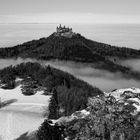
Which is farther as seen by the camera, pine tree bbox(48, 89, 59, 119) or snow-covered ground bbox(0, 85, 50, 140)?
pine tree bbox(48, 89, 59, 119)

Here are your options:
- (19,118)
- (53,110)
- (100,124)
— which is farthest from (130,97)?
(19,118)

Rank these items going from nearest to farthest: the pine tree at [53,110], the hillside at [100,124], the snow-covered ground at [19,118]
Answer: the hillside at [100,124] → the snow-covered ground at [19,118] → the pine tree at [53,110]

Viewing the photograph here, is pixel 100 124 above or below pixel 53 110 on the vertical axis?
above

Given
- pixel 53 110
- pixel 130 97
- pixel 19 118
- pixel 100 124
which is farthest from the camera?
pixel 130 97

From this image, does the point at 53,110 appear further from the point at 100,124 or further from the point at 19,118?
the point at 100,124

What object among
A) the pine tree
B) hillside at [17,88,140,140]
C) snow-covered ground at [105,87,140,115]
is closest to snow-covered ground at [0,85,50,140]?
the pine tree

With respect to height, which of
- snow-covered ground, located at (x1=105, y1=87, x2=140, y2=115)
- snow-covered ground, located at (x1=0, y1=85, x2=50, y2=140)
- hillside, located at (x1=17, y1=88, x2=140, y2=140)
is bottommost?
snow-covered ground, located at (x1=0, y1=85, x2=50, y2=140)

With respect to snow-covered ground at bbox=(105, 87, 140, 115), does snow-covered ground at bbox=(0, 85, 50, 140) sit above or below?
below

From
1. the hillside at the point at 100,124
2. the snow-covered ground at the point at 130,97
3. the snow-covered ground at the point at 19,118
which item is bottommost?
the snow-covered ground at the point at 19,118

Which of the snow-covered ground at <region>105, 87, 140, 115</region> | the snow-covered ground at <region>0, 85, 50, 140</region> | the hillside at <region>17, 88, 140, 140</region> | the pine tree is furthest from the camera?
the pine tree

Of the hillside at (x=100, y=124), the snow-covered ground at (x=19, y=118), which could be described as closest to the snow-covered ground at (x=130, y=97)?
the hillside at (x=100, y=124)

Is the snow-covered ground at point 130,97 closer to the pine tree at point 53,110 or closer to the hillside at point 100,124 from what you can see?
the hillside at point 100,124

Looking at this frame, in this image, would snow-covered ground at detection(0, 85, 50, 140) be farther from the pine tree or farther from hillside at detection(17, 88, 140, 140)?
hillside at detection(17, 88, 140, 140)
